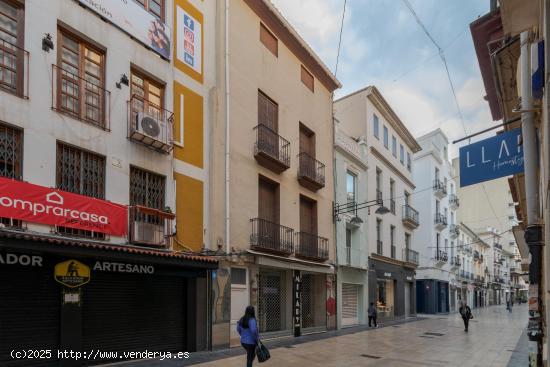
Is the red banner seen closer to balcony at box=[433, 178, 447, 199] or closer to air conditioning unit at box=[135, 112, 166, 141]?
air conditioning unit at box=[135, 112, 166, 141]

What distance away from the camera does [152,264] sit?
39.0 feet

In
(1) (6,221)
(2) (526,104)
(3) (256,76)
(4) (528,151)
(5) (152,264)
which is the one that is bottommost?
(5) (152,264)

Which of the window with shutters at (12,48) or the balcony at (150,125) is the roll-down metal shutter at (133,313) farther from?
the window with shutters at (12,48)

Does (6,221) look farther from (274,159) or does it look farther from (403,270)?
(403,270)

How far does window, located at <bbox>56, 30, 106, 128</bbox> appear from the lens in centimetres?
1070

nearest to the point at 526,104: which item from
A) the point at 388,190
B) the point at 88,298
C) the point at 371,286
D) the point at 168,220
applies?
the point at 168,220

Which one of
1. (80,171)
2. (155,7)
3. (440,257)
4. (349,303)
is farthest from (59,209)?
(440,257)

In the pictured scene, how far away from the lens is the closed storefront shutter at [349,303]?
23.3 metres

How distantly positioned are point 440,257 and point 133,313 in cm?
3431

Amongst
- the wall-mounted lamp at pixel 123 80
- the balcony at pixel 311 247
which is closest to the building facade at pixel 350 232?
the balcony at pixel 311 247

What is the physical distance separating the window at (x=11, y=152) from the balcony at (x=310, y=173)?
1196cm

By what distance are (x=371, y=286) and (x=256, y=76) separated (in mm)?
14137

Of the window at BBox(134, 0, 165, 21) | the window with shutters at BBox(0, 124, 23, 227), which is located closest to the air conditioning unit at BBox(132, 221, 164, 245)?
the window with shutters at BBox(0, 124, 23, 227)

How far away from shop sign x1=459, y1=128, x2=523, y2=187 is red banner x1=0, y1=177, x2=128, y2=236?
315 inches
